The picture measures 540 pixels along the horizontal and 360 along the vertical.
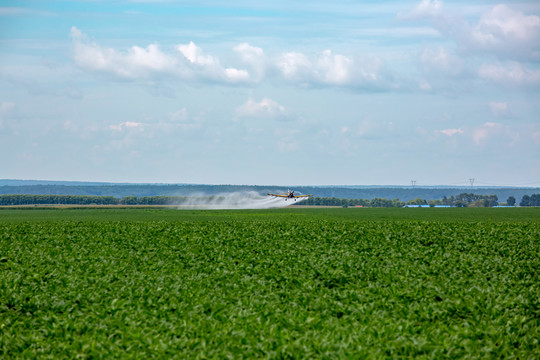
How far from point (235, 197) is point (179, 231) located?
105765 millimetres

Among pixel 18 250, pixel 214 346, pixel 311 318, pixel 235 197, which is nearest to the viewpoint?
pixel 214 346

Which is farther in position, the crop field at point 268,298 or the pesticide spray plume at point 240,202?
the pesticide spray plume at point 240,202

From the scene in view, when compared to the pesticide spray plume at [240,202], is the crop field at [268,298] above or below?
below

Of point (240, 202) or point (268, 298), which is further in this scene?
point (240, 202)

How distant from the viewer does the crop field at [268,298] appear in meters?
18.8

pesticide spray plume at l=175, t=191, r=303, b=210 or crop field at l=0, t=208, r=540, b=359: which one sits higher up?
pesticide spray plume at l=175, t=191, r=303, b=210

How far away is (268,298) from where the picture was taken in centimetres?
2456

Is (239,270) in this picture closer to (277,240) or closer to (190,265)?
(190,265)

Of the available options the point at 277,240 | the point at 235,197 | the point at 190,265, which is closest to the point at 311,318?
the point at 190,265

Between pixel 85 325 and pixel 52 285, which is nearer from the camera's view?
pixel 85 325

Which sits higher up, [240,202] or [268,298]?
[240,202]

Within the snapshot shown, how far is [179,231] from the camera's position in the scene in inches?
1826

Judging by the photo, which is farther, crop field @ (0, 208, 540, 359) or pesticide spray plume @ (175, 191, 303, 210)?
pesticide spray plume @ (175, 191, 303, 210)

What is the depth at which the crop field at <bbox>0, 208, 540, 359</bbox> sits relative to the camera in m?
18.8
